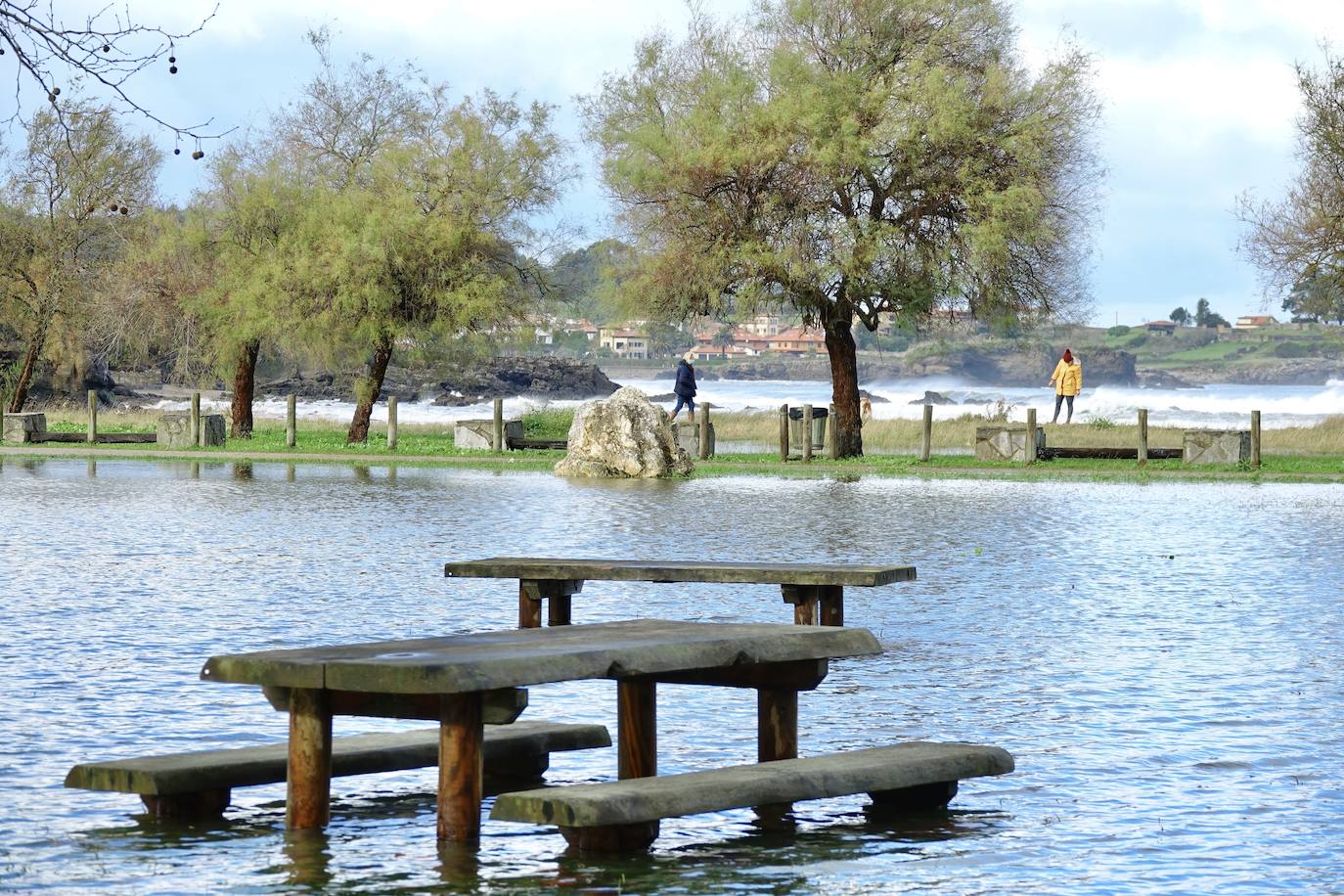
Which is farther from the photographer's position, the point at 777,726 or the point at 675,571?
the point at 675,571

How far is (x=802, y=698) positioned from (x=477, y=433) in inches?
1407

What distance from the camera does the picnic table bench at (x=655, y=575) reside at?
39.1ft

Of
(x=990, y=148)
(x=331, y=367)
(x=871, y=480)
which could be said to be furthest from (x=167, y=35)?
(x=331, y=367)

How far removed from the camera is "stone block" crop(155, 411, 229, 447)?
157 feet

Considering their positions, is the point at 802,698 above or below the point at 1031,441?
below

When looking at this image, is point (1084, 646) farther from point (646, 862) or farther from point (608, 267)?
point (608, 267)

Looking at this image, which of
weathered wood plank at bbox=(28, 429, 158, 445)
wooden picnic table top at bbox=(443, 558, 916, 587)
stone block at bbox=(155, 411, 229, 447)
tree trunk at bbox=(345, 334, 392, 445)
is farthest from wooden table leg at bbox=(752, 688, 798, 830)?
weathered wood plank at bbox=(28, 429, 158, 445)

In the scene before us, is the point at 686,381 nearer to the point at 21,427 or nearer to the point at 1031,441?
the point at 1031,441

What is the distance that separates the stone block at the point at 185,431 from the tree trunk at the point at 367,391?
323cm

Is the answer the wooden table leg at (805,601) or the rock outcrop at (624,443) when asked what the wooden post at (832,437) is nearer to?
the rock outcrop at (624,443)

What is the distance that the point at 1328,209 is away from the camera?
144ft

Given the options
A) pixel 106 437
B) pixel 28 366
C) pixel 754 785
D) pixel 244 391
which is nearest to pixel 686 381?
pixel 244 391

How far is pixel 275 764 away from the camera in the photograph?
8.56 m

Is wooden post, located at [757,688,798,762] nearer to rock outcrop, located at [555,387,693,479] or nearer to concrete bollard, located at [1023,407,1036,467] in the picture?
rock outcrop, located at [555,387,693,479]
